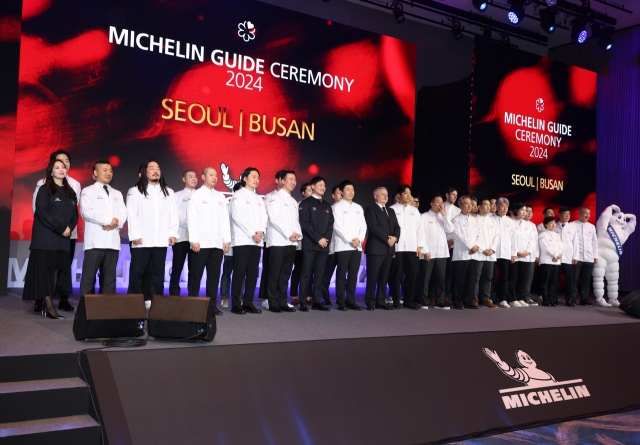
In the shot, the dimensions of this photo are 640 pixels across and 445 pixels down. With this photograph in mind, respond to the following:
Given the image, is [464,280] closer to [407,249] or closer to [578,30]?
[407,249]

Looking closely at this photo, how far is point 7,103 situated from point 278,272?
10.8ft

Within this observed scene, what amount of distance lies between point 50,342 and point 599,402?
13.4ft

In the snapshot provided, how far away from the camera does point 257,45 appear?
7.82m

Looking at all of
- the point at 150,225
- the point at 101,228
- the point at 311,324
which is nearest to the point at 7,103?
the point at 101,228

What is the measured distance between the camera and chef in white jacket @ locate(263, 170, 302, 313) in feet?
19.0

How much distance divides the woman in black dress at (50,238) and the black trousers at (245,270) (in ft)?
4.77

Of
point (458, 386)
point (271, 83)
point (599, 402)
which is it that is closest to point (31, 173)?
point (271, 83)

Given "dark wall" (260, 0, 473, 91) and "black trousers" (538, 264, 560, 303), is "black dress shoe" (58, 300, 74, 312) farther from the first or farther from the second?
"dark wall" (260, 0, 473, 91)

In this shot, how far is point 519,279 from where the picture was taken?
7.82 m

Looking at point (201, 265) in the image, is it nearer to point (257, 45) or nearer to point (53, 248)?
point (53, 248)

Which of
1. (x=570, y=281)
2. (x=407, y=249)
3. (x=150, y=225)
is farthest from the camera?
(x=570, y=281)

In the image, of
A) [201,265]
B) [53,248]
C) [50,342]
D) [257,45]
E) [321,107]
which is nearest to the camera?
Answer: [50,342]

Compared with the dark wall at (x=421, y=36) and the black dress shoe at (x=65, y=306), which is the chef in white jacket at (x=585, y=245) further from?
the black dress shoe at (x=65, y=306)

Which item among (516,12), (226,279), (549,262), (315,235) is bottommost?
(226,279)
